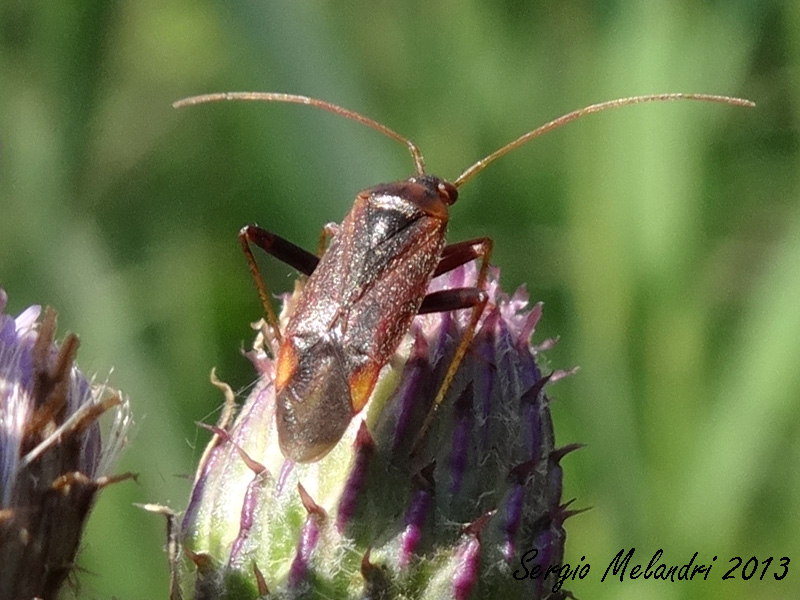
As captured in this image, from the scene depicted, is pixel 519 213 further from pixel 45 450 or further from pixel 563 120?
pixel 45 450

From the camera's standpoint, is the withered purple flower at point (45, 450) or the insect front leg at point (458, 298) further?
the insect front leg at point (458, 298)

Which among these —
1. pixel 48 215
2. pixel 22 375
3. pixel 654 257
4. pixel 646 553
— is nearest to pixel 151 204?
pixel 48 215

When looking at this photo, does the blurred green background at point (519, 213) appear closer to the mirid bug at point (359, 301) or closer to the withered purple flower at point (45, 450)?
the withered purple flower at point (45, 450)

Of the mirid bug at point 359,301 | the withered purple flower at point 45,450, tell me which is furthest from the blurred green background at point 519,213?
the mirid bug at point 359,301

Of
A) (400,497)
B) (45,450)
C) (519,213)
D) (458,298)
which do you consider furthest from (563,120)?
(519,213)

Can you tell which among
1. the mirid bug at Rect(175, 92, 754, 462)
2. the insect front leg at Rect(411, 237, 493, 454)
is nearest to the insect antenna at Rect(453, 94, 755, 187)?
the mirid bug at Rect(175, 92, 754, 462)

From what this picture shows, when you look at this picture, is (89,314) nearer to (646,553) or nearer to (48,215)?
(48,215)

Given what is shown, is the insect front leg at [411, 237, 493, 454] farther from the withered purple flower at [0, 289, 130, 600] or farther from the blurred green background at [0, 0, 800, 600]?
the blurred green background at [0, 0, 800, 600]
